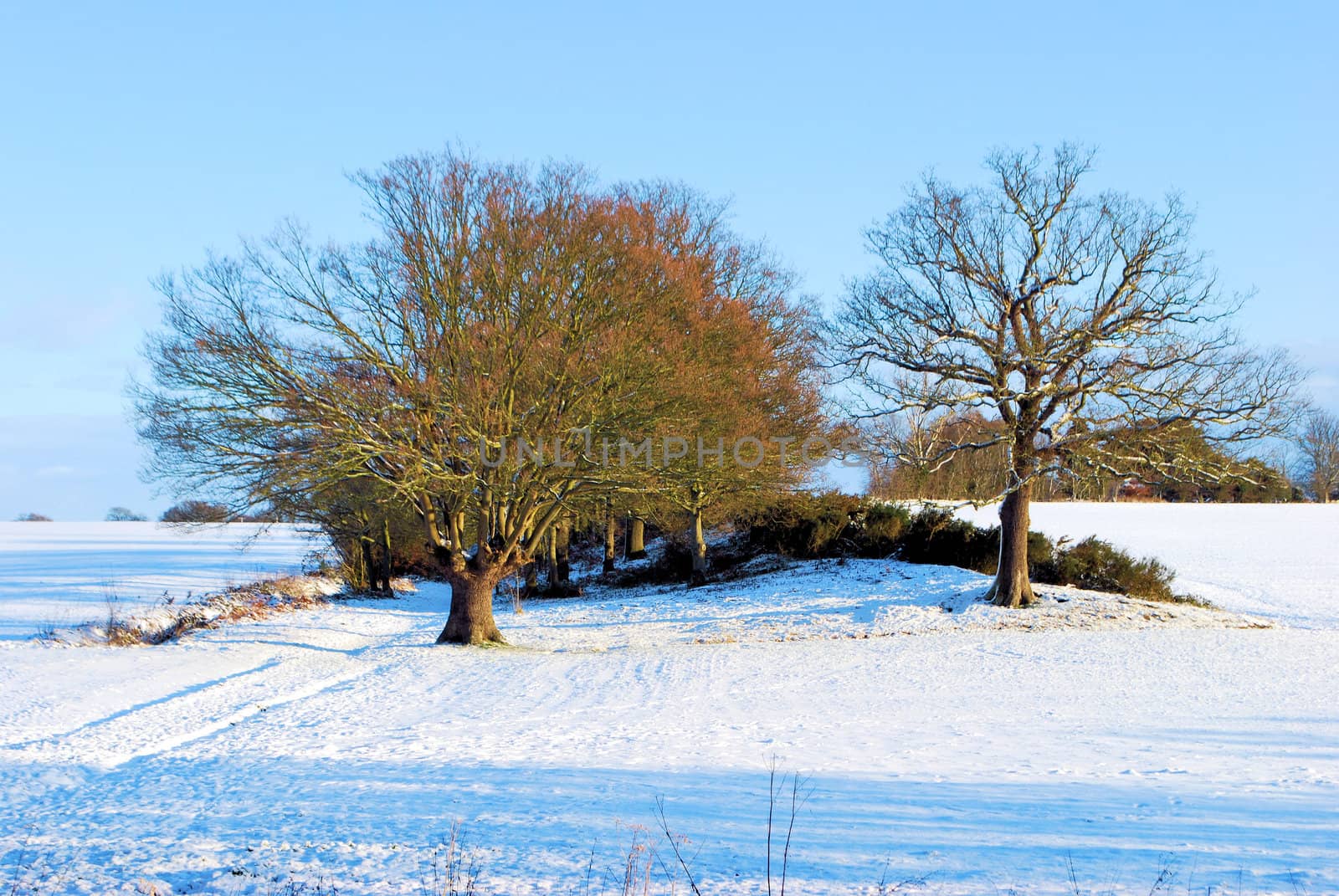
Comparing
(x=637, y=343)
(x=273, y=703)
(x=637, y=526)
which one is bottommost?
(x=273, y=703)

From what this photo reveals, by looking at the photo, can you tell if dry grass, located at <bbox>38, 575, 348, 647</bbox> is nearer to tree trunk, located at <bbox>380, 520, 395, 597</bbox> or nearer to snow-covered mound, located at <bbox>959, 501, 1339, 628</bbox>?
tree trunk, located at <bbox>380, 520, 395, 597</bbox>

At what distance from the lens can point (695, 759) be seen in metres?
9.18

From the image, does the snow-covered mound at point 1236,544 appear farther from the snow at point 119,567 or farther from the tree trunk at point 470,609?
the snow at point 119,567

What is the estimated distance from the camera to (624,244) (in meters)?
18.3

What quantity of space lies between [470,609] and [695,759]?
464 inches

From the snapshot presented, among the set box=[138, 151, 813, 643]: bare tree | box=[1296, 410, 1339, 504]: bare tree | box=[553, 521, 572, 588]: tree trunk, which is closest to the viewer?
box=[138, 151, 813, 643]: bare tree

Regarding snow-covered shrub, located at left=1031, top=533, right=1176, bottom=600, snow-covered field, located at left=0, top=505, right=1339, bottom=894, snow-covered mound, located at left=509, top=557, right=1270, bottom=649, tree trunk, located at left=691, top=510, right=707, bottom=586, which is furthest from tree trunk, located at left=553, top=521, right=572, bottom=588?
snow-covered shrub, located at left=1031, top=533, right=1176, bottom=600

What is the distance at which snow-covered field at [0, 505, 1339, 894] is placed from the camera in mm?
6059

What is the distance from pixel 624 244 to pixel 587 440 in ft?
13.2

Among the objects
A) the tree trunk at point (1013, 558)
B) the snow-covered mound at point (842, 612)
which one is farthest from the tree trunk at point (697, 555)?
the tree trunk at point (1013, 558)

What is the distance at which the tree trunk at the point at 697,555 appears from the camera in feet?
106

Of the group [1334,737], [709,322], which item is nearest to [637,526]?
[709,322]

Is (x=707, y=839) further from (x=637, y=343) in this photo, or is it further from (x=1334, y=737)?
(x=637, y=343)

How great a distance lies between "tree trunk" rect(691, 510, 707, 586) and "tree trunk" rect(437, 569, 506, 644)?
12.9 meters
